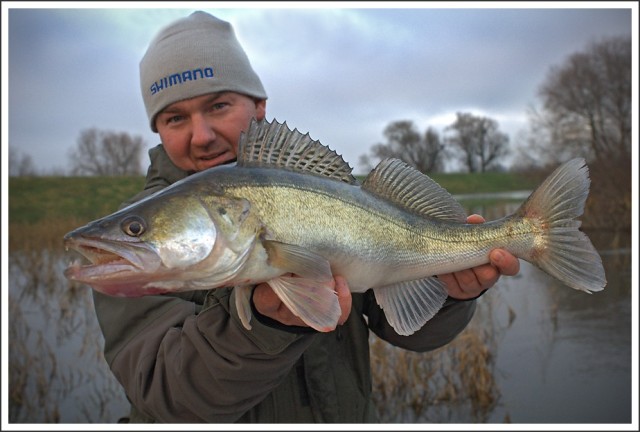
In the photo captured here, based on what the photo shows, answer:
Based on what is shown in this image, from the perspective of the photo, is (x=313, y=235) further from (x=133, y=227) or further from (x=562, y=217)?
(x=562, y=217)

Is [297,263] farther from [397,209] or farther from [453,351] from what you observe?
[453,351]

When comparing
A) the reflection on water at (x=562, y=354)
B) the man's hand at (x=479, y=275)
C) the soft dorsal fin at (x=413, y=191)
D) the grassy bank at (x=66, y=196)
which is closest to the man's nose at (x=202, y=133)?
the soft dorsal fin at (x=413, y=191)

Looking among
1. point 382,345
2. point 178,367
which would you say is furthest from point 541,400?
point 178,367

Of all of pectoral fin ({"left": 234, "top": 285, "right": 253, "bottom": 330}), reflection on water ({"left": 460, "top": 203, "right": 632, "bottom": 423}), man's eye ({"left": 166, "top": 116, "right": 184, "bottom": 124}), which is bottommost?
reflection on water ({"left": 460, "top": 203, "right": 632, "bottom": 423})

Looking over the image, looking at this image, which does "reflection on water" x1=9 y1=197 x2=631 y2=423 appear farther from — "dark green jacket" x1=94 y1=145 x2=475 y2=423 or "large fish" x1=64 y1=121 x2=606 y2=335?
"large fish" x1=64 y1=121 x2=606 y2=335

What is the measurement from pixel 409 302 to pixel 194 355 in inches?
35.9

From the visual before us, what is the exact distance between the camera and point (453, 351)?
20.5 ft

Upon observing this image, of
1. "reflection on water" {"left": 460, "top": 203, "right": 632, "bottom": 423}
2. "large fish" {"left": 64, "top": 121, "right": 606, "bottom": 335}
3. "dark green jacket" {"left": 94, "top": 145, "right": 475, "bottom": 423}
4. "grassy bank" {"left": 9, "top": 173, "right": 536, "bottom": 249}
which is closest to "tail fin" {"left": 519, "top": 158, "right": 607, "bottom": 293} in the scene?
"large fish" {"left": 64, "top": 121, "right": 606, "bottom": 335}

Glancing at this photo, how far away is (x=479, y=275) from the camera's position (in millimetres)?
2355

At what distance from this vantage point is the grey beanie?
117 inches

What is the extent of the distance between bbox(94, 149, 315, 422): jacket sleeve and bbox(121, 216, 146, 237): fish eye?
1.43 feet

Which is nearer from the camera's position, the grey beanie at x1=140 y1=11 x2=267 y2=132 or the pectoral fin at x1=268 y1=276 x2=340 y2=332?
the pectoral fin at x1=268 y1=276 x2=340 y2=332

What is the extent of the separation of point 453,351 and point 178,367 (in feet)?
15.7

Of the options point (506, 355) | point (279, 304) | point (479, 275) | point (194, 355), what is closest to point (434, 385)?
point (506, 355)
